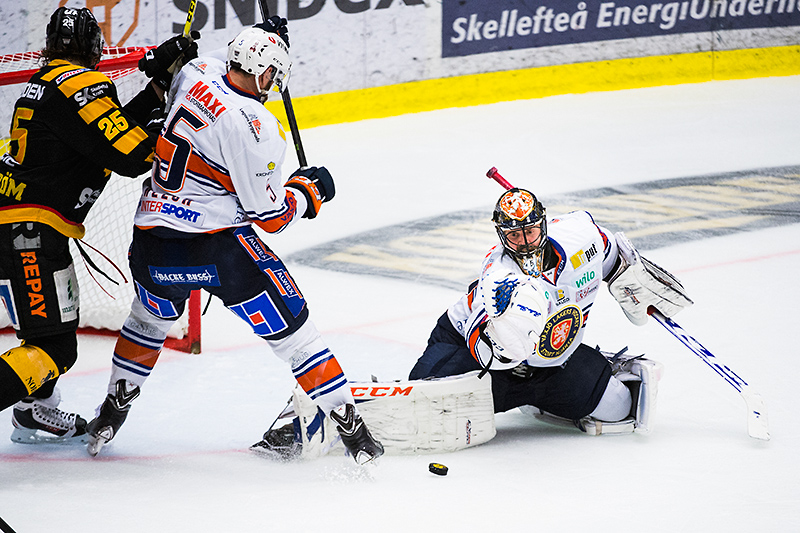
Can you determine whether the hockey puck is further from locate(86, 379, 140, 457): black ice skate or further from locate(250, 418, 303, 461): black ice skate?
locate(86, 379, 140, 457): black ice skate

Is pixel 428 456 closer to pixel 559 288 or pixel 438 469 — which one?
pixel 438 469

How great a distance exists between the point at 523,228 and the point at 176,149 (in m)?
0.94

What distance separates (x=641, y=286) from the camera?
9.80 ft

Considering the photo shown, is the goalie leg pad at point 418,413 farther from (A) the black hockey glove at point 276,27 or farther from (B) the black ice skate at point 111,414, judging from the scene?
(A) the black hockey glove at point 276,27

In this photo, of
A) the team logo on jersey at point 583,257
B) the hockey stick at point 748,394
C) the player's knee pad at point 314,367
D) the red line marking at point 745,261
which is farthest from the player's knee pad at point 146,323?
the red line marking at point 745,261

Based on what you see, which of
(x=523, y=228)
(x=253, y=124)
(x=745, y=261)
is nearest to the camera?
(x=253, y=124)

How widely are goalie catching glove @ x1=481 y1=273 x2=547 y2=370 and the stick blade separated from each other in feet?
2.45

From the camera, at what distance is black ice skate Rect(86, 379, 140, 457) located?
278 cm

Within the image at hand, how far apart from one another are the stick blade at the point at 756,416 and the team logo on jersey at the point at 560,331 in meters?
0.56

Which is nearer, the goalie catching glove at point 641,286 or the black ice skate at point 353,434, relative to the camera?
the black ice skate at point 353,434

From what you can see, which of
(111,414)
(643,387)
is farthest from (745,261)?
(111,414)

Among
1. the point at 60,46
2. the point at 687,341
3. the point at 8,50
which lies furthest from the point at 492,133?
the point at 60,46

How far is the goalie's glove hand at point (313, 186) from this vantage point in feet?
8.83

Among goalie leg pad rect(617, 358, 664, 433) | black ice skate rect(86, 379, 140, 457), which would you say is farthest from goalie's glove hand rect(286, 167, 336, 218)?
goalie leg pad rect(617, 358, 664, 433)
